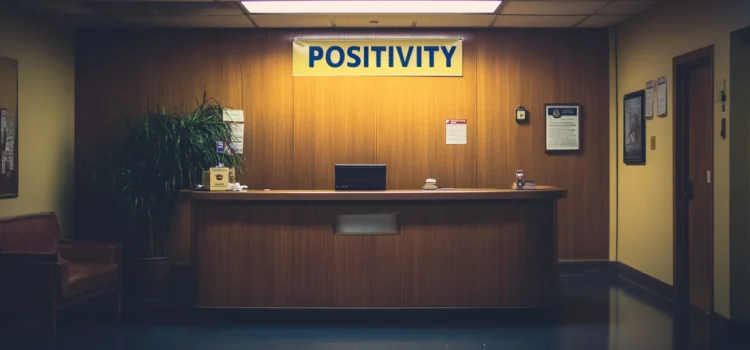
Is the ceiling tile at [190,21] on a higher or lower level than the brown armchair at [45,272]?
higher

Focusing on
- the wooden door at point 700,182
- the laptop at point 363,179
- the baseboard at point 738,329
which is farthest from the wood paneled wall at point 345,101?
the baseboard at point 738,329

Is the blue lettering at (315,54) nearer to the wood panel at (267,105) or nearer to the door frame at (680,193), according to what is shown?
the wood panel at (267,105)

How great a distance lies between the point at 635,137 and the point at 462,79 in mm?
2031

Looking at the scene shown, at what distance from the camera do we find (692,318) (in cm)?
552

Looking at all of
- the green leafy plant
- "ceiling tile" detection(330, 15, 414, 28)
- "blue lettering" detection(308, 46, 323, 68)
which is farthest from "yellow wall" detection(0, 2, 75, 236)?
"ceiling tile" detection(330, 15, 414, 28)

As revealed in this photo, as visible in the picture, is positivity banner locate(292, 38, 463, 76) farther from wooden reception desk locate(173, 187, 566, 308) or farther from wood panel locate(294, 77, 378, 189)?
wooden reception desk locate(173, 187, 566, 308)

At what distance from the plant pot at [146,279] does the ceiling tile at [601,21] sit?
17.1 ft

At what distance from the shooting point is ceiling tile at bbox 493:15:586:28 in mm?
7055

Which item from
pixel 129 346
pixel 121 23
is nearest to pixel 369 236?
pixel 129 346

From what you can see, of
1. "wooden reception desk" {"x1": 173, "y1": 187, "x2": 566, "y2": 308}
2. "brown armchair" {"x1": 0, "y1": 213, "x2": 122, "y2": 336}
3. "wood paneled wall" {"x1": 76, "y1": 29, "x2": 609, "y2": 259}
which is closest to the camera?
"brown armchair" {"x1": 0, "y1": 213, "x2": 122, "y2": 336}

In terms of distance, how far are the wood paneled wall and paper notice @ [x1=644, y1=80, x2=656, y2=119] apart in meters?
0.92

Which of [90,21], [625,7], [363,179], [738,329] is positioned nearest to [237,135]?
[90,21]

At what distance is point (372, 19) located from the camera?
281 inches

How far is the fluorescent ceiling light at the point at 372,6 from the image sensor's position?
250 inches
